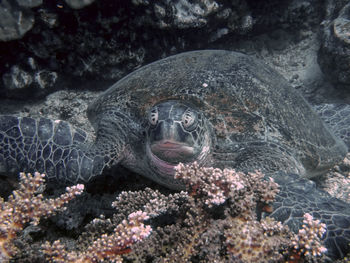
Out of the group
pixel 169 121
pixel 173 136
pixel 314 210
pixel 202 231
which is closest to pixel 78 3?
pixel 169 121

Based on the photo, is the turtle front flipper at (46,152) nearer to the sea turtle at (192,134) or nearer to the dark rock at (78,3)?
the sea turtle at (192,134)

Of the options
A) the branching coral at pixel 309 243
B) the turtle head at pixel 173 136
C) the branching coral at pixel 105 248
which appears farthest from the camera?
the turtle head at pixel 173 136

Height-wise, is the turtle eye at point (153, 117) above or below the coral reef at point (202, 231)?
above

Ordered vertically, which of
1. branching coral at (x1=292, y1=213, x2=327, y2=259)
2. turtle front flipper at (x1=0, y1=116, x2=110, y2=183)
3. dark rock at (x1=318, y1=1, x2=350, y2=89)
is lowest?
branching coral at (x1=292, y1=213, x2=327, y2=259)

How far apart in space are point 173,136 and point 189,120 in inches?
9.0

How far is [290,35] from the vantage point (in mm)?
5062

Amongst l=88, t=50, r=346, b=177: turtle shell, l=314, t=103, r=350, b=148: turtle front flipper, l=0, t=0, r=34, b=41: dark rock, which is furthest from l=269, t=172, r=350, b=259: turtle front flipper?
l=0, t=0, r=34, b=41: dark rock

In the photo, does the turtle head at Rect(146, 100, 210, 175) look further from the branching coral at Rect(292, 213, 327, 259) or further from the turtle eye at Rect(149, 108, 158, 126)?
the branching coral at Rect(292, 213, 327, 259)

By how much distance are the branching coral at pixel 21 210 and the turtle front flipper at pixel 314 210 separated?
1.52 meters

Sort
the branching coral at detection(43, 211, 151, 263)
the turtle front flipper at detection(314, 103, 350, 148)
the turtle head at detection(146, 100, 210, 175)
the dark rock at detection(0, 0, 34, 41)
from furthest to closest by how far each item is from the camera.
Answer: the turtle front flipper at detection(314, 103, 350, 148) < the dark rock at detection(0, 0, 34, 41) < the turtle head at detection(146, 100, 210, 175) < the branching coral at detection(43, 211, 151, 263)

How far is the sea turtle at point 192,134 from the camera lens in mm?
2129

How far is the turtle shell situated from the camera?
2.41 meters

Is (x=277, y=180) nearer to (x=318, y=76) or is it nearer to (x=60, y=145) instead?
(x=60, y=145)

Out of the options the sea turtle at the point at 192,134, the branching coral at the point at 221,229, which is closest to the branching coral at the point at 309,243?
the branching coral at the point at 221,229
